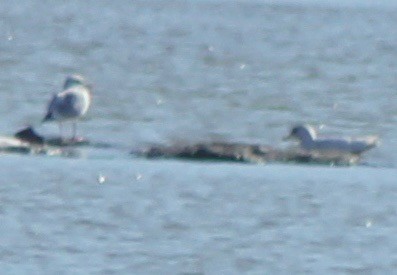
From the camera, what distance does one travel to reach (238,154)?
64.5 ft

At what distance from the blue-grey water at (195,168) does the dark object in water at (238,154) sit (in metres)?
0.16

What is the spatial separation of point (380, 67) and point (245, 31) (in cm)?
1162

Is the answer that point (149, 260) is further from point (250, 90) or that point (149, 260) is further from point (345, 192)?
point (250, 90)

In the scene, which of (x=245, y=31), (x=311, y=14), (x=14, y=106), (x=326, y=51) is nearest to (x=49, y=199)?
(x=14, y=106)

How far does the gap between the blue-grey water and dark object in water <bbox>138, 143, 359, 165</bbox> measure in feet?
0.52

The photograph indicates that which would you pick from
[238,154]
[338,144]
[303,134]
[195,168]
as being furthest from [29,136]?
[338,144]

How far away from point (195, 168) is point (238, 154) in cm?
64

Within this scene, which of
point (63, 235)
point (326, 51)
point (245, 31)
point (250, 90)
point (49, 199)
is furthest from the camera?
point (245, 31)

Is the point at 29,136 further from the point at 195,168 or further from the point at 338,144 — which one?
the point at 338,144

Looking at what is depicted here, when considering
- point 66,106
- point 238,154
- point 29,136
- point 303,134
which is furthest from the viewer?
point 66,106

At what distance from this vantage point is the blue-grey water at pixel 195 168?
15250mm

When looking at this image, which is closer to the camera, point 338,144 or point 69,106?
point 338,144

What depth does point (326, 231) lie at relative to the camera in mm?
16531

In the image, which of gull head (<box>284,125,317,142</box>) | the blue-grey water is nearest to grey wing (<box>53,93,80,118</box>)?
the blue-grey water
